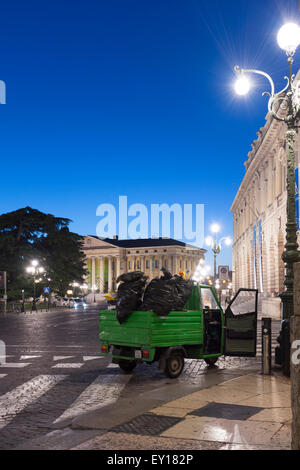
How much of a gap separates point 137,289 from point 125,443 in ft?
17.0

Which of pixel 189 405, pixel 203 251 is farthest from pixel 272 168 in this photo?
pixel 203 251

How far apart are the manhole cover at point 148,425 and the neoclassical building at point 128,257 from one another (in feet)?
504

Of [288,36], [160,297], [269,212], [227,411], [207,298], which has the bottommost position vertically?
[227,411]

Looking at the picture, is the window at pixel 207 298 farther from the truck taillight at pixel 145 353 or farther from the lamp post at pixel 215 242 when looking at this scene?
the lamp post at pixel 215 242

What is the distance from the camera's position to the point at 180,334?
10.4 metres

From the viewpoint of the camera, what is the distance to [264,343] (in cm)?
1050

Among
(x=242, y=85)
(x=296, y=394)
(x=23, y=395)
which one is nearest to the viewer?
(x=296, y=394)

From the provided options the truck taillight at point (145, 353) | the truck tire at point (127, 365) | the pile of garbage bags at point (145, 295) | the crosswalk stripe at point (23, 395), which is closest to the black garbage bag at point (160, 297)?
the pile of garbage bags at point (145, 295)

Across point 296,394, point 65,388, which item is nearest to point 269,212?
point 65,388

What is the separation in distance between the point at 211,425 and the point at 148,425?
0.78 meters

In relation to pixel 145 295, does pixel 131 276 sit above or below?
above

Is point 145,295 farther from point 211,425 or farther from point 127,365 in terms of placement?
point 211,425

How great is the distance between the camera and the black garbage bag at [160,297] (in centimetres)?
1004

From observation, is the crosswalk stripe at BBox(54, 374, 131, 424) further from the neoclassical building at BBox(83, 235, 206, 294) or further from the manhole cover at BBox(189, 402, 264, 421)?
the neoclassical building at BBox(83, 235, 206, 294)
